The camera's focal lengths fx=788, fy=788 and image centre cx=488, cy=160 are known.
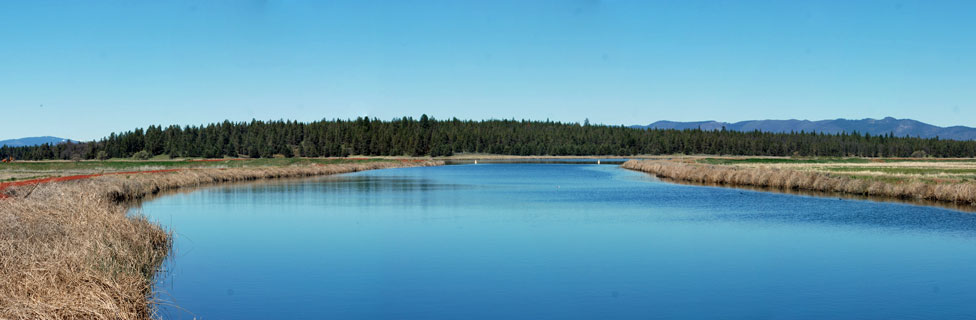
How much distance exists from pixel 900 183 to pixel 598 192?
59.6 ft

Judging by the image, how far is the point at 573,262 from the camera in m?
21.4

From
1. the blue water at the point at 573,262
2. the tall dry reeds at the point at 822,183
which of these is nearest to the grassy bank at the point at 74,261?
the blue water at the point at 573,262

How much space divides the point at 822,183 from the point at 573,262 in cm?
3531

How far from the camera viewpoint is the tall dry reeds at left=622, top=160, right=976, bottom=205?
3970 cm

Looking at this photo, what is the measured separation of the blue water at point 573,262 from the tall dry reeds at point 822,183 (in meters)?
3.91

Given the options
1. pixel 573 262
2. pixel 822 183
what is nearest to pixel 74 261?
pixel 573 262

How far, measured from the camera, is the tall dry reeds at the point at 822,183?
39.7 metres

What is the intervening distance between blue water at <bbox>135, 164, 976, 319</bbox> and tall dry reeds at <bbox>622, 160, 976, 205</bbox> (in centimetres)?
391

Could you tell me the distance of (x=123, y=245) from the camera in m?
18.7

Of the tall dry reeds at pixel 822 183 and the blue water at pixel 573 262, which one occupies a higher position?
the tall dry reeds at pixel 822 183

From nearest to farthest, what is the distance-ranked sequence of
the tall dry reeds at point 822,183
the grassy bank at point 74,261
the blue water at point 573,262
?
the grassy bank at point 74,261 < the blue water at point 573,262 < the tall dry reeds at point 822,183

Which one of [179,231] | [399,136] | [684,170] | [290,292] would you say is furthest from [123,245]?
[399,136]

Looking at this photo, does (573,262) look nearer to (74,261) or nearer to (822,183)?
(74,261)

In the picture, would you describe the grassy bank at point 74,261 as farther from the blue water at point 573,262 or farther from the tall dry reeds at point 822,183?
the tall dry reeds at point 822,183
